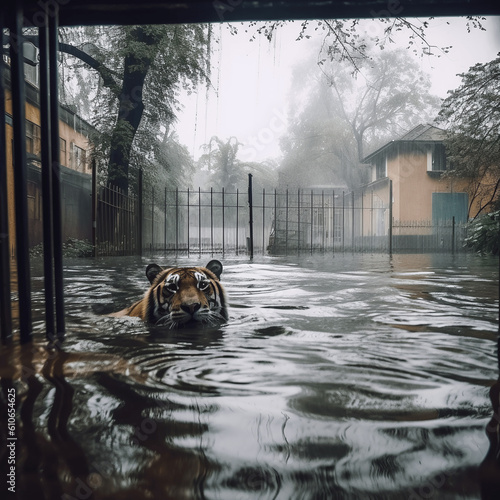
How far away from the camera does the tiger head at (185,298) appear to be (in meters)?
3.03

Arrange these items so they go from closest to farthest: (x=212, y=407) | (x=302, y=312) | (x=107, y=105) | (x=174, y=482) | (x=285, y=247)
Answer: (x=174, y=482)
(x=212, y=407)
(x=302, y=312)
(x=107, y=105)
(x=285, y=247)

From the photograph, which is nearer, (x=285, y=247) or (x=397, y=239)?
(x=285, y=247)

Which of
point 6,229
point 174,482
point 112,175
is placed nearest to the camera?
point 174,482

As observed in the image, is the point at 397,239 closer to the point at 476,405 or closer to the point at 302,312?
the point at 302,312

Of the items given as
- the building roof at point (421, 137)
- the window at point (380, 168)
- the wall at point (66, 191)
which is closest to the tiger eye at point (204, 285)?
the wall at point (66, 191)

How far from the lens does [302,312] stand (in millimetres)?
4090

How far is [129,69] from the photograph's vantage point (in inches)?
634

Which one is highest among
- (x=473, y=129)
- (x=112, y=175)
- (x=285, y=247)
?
(x=473, y=129)

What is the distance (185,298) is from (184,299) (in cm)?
1

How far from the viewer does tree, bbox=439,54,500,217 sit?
17.6 m

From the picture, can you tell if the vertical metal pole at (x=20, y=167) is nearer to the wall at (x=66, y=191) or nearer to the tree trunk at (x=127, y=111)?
the tree trunk at (x=127, y=111)

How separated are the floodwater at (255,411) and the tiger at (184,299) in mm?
121

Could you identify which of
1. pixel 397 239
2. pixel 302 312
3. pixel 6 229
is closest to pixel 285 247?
pixel 397 239

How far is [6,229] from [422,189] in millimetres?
28555
